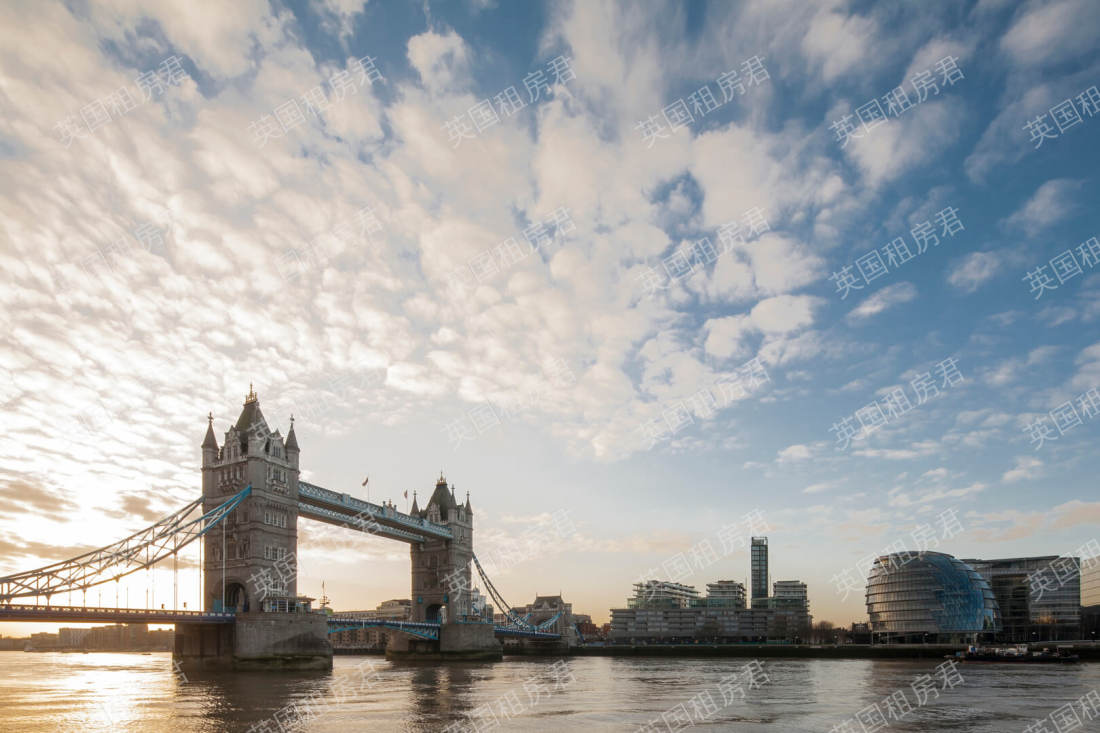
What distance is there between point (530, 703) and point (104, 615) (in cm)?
3635

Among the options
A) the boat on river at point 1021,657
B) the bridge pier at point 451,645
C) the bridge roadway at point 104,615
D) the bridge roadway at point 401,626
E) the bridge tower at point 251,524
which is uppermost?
Result: the bridge tower at point 251,524

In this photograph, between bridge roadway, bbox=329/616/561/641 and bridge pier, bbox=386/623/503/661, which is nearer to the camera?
bridge roadway, bbox=329/616/561/641

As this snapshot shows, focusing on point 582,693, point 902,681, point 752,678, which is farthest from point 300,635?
point 902,681

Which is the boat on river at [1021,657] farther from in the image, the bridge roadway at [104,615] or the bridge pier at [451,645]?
the bridge roadway at [104,615]

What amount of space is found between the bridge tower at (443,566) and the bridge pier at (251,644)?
44.3 metres

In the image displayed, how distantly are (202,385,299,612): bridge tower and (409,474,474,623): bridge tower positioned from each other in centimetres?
4195

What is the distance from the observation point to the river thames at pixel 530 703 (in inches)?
1620

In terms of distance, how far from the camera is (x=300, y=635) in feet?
262

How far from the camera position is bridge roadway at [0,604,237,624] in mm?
61781

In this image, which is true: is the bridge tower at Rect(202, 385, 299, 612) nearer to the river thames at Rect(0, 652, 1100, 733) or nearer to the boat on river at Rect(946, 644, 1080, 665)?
the river thames at Rect(0, 652, 1100, 733)

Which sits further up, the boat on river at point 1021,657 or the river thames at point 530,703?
the river thames at point 530,703

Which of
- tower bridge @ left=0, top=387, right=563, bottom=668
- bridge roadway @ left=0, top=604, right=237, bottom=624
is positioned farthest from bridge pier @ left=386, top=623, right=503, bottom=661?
bridge roadway @ left=0, top=604, right=237, bottom=624

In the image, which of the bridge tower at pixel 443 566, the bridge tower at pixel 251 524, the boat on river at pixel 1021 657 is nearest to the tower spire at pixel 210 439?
the bridge tower at pixel 251 524

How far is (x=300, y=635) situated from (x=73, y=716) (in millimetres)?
32904
